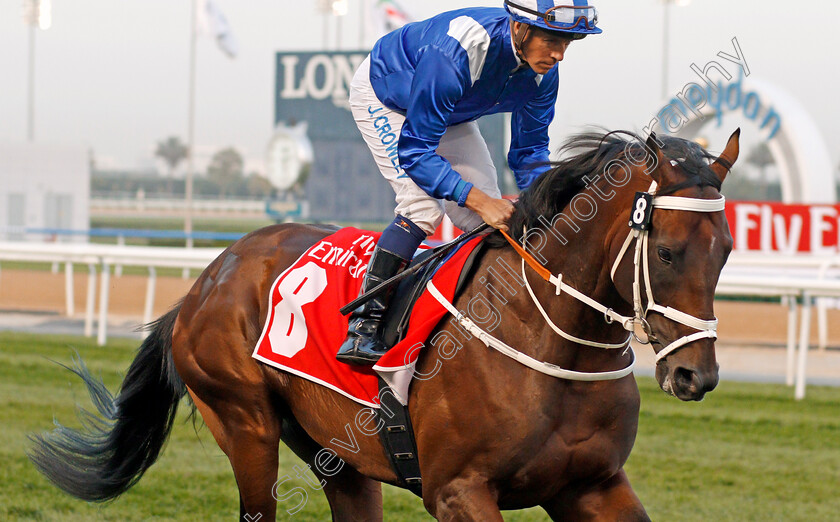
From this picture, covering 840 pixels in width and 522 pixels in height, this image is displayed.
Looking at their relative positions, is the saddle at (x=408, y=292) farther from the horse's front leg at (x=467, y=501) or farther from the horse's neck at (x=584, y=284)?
the horse's front leg at (x=467, y=501)

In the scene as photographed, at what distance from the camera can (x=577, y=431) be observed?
2.36m

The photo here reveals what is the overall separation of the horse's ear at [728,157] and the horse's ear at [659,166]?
15 centimetres

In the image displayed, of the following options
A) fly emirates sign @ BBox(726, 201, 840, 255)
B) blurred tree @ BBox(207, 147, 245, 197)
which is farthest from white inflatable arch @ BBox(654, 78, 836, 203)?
blurred tree @ BBox(207, 147, 245, 197)

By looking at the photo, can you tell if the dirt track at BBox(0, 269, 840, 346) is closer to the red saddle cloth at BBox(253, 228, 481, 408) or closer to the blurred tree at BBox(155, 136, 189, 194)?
the red saddle cloth at BBox(253, 228, 481, 408)

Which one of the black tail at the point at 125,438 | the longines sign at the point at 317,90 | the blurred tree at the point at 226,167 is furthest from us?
the blurred tree at the point at 226,167

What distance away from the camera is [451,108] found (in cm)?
256

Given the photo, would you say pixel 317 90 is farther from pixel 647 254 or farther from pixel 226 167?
pixel 226 167

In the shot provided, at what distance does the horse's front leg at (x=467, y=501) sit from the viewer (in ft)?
7.71

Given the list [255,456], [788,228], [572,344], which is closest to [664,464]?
[255,456]

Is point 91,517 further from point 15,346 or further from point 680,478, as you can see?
point 15,346

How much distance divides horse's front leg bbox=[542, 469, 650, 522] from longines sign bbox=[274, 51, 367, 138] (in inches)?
515

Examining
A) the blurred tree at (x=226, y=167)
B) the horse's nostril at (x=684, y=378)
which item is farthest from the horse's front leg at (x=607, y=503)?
the blurred tree at (x=226, y=167)

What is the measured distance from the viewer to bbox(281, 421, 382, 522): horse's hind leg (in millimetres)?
3279

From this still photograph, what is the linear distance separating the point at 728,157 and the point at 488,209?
2.01 feet
